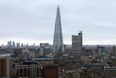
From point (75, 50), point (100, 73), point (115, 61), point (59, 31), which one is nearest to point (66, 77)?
point (100, 73)

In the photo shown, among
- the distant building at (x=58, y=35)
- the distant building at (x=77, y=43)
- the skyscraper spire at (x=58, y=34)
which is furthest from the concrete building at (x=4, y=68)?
the distant building at (x=77, y=43)

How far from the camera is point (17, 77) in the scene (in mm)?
36531

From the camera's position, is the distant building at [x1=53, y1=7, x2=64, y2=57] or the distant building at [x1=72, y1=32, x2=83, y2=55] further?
the distant building at [x1=72, y1=32, x2=83, y2=55]

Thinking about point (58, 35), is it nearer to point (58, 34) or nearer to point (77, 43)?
point (58, 34)

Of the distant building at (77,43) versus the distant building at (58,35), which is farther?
the distant building at (77,43)

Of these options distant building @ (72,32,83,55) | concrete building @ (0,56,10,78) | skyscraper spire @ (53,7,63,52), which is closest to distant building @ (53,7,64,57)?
skyscraper spire @ (53,7,63,52)

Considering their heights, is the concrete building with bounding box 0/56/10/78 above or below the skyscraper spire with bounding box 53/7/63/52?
below

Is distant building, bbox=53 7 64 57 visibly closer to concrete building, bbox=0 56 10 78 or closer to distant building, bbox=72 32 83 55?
distant building, bbox=72 32 83 55

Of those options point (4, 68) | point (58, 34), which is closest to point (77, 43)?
point (58, 34)

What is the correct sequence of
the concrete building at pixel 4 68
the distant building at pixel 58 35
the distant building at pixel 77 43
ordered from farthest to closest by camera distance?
1. the distant building at pixel 77 43
2. the distant building at pixel 58 35
3. the concrete building at pixel 4 68

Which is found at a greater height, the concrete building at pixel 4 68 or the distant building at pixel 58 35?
the distant building at pixel 58 35

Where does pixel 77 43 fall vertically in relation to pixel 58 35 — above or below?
below

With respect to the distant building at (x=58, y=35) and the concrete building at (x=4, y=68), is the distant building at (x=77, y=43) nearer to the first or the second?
the distant building at (x=58, y=35)

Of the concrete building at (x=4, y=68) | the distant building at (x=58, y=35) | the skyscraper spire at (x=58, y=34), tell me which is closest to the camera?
the concrete building at (x=4, y=68)
